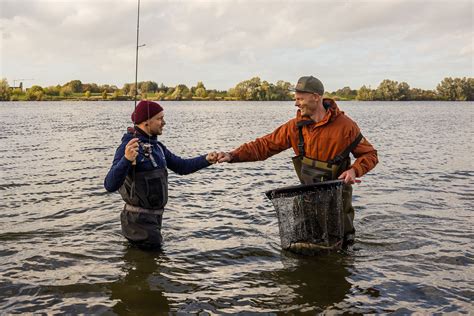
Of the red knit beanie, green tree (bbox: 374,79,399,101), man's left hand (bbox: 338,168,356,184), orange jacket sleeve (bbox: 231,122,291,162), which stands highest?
green tree (bbox: 374,79,399,101)

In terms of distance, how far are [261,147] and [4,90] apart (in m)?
149

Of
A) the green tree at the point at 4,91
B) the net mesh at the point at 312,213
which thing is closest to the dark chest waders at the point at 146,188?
the net mesh at the point at 312,213

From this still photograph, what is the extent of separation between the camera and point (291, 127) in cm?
749

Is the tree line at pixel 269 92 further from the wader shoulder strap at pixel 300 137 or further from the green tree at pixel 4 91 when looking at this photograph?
the wader shoulder strap at pixel 300 137

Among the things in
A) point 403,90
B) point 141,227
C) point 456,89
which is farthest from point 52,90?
point 141,227

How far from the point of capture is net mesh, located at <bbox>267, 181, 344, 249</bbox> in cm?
690

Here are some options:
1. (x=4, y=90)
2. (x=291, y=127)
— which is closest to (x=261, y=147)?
(x=291, y=127)

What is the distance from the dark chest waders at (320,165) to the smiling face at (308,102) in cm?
17

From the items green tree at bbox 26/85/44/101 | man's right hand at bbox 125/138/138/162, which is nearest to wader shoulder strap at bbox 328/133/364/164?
man's right hand at bbox 125/138/138/162

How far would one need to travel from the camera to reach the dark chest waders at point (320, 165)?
7.02m

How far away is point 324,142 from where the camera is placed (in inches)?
277

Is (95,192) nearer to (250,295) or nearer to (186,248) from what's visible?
(186,248)

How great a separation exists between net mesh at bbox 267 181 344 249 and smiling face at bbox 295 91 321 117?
125cm

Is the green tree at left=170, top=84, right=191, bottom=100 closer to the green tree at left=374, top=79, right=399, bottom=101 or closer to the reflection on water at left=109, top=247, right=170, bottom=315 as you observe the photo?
the green tree at left=374, top=79, right=399, bottom=101
